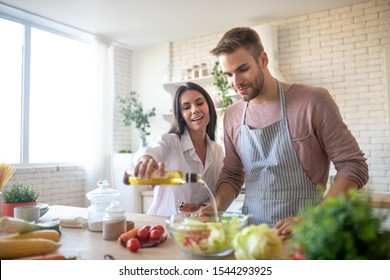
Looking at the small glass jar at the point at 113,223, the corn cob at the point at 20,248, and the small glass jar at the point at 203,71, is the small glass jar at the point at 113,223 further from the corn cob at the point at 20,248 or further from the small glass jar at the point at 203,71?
the small glass jar at the point at 203,71

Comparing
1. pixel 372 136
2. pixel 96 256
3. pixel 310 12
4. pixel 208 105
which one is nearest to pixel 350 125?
pixel 372 136

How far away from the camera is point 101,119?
487 centimetres

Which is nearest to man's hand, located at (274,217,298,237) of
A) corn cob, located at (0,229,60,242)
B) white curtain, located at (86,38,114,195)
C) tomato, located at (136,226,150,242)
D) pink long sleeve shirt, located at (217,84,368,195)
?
pink long sleeve shirt, located at (217,84,368,195)

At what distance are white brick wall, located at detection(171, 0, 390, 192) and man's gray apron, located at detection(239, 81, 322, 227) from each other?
8.48 feet

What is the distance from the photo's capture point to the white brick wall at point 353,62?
3.81m

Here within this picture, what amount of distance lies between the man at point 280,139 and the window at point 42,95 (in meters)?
3.27

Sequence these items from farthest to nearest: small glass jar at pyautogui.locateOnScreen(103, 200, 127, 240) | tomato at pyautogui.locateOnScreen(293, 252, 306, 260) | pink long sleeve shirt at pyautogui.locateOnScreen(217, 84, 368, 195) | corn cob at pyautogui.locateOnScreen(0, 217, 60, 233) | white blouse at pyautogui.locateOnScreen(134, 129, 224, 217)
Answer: white blouse at pyautogui.locateOnScreen(134, 129, 224, 217)
pink long sleeve shirt at pyautogui.locateOnScreen(217, 84, 368, 195)
small glass jar at pyautogui.locateOnScreen(103, 200, 127, 240)
corn cob at pyautogui.locateOnScreen(0, 217, 60, 233)
tomato at pyautogui.locateOnScreen(293, 252, 306, 260)

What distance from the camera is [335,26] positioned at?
4.09 m

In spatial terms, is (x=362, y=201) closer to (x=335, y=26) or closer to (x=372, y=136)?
(x=372, y=136)

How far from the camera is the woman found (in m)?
2.03

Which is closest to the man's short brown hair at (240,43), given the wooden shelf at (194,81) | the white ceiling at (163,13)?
the white ceiling at (163,13)

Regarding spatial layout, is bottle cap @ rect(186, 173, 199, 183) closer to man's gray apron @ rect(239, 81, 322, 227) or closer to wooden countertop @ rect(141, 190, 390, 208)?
man's gray apron @ rect(239, 81, 322, 227)

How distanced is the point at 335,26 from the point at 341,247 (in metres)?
4.00

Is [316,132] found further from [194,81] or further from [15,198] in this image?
[194,81]
